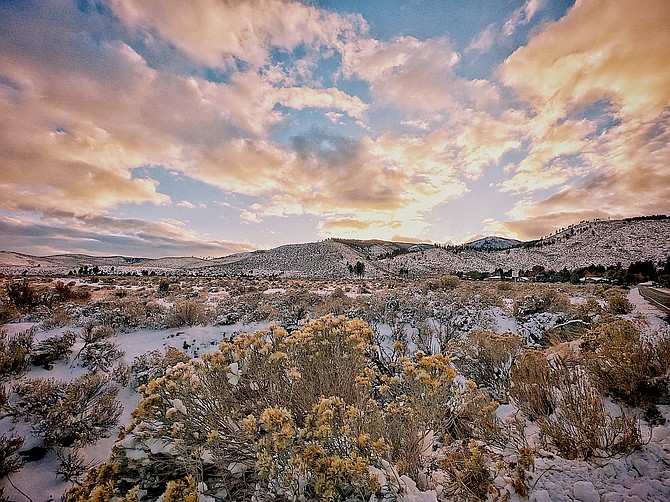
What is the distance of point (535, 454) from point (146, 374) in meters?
7.63

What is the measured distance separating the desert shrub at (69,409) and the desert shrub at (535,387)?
271 inches

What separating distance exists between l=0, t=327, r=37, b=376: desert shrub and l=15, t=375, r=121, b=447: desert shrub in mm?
671

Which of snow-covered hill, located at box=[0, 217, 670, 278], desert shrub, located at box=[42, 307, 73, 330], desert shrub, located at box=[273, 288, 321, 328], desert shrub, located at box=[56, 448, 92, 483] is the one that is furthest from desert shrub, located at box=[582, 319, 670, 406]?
snow-covered hill, located at box=[0, 217, 670, 278]

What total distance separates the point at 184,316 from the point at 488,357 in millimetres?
9576

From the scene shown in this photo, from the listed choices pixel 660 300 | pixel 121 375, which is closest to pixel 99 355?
pixel 121 375

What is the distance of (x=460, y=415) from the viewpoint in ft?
13.6

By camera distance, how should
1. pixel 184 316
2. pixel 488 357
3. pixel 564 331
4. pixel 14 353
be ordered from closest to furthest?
pixel 488 357, pixel 14 353, pixel 564 331, pixel 184 316

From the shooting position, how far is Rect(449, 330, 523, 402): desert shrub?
555cm

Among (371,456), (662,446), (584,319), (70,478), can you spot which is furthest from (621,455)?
(584,319)

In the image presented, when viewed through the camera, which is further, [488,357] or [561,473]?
[488,357]

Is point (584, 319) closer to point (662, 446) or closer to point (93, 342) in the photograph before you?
point (662, 446)

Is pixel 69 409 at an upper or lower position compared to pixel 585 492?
lower

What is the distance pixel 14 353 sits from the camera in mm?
6516

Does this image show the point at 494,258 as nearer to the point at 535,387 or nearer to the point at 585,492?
the point at 535,387
